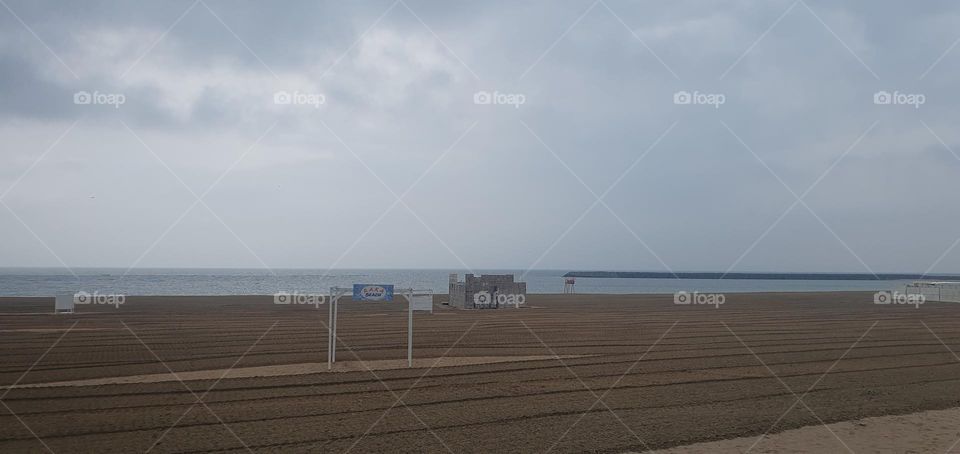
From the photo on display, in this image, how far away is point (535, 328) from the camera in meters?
23.6

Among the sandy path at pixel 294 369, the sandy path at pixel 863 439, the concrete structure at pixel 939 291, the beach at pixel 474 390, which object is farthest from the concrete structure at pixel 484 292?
the concrete structure at pixel 939 291

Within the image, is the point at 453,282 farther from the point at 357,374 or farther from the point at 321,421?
the point at 321,421

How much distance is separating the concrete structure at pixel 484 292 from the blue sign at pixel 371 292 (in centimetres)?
2018

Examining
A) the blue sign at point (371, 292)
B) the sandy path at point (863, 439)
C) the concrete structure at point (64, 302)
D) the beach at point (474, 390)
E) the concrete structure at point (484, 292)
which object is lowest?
the sandy path at point (863, 439)

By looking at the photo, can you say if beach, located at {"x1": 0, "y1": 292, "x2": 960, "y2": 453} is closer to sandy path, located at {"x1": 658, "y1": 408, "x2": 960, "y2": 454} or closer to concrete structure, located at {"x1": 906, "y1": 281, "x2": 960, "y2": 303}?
sandy path, located at {"x1": 658, "y1": 408, "x2": 960, "y2": 454}

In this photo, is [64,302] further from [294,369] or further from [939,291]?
[939,291]

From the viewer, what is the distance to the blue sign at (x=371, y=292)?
47.4ft

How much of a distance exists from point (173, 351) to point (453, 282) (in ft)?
73.6

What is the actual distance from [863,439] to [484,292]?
27.3m

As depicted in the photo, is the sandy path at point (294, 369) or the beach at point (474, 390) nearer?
the beach at point (474, 390)

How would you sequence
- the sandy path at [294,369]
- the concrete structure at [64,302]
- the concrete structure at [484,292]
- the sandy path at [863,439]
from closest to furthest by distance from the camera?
the sandy path at [863,439] → the sandy path at [294,369] → the concrete structure at [64,302] → the concrete structure at [484,292]

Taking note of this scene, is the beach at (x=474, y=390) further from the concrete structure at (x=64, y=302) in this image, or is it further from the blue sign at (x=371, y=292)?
the concrete structure at (x=64, y=302)

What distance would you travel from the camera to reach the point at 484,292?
35500mm

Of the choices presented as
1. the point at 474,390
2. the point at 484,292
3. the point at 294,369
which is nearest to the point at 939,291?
the point at 484,292
